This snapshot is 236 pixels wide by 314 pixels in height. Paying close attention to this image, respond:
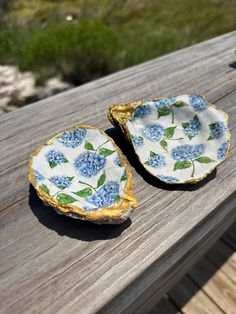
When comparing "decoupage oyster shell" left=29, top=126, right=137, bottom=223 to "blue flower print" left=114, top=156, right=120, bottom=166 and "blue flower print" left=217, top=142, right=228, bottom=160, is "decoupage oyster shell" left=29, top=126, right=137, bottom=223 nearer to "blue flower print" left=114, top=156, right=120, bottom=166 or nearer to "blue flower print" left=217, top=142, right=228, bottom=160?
"blue flower print" left=114, top=156, right=120, bottom=166

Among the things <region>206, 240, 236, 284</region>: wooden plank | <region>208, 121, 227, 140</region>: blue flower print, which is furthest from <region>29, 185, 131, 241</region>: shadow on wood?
<region>206, 240, 236, 284</region>: wooden plank

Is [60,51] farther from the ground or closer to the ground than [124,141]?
closer to the ground

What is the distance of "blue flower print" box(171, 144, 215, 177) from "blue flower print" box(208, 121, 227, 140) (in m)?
0.06

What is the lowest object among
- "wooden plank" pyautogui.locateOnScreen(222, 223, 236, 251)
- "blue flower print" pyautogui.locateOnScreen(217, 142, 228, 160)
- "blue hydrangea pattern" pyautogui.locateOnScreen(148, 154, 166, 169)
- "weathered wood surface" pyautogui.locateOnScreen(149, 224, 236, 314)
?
"wooden plank" pyautogui.locateOnScreen(222, 223, 236, 251)

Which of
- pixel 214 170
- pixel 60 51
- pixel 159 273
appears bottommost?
pixel 60 51

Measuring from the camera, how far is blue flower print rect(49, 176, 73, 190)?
1.20 m

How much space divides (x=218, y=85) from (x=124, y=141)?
2.20ft

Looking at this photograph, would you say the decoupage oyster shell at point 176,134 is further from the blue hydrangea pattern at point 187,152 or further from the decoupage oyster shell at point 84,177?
the decoupage oyster shell at point 84,177

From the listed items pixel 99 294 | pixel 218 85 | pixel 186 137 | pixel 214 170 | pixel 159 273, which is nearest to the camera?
pixel 99 294

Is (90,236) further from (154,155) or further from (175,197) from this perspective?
(154,155)

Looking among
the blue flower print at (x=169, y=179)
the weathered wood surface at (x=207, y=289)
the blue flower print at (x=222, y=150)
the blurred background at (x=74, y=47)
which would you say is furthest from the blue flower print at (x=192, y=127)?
the blurred background at (x=74, y=47)

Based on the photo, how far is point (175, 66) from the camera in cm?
198

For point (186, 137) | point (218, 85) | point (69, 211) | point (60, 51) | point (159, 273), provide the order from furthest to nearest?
point (60, 51) < point (218, 85) < point (186, 137) < point (159, 273) < point (69, 211)

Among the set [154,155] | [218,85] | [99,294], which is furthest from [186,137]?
[99,294]
